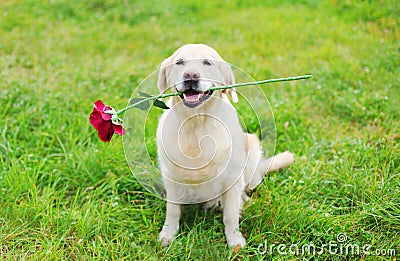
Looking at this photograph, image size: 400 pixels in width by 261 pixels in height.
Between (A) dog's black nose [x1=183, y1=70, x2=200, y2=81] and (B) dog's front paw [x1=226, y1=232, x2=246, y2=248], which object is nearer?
(A) dog's black nose [x1=183, y1=70, x2=200, y2=81]

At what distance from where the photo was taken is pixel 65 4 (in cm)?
667

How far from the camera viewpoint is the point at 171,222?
9.65ft

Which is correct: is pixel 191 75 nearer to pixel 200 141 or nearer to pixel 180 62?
pixel 180 62

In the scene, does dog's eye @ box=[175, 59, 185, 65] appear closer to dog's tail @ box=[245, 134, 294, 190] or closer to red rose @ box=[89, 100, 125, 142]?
red rose @ box=[89, 100, 125, 142]

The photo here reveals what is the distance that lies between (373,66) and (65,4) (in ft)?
14.6

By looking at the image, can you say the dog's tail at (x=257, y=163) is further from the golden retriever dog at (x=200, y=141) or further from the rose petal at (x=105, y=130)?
the rose petal at (x=105, y=130)

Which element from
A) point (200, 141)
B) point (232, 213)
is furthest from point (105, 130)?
point (232, 213)

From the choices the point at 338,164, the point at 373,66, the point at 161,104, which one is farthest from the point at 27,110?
the point at 373,66

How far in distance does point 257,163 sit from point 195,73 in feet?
3.63

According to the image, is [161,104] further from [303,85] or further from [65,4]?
[65,4]

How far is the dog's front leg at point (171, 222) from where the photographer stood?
2.91 m

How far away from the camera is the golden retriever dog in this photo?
2467 millimetres

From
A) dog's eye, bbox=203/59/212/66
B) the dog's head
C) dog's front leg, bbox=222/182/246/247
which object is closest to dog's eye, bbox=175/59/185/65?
the dog's head

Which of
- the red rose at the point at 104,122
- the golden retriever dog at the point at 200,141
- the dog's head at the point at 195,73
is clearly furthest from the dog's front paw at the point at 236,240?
the red rose at the point at 104,122
